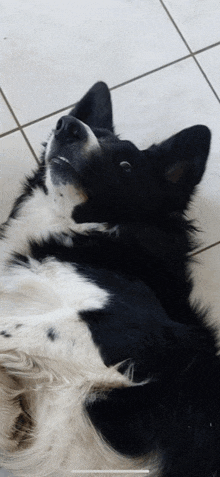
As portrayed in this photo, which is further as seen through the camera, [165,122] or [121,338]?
[165,122]

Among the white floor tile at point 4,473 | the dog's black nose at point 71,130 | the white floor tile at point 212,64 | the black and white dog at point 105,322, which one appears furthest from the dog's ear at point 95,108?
the white floor tile at point 4,473

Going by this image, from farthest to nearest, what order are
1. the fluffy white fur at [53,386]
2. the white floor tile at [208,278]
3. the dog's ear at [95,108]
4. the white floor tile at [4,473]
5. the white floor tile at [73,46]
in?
1. the white floor tile at [73,46]
2. the white floor tile at [208,278]
3. the dog's ear at [95,108]
4. the white floor tile at [4,473]
5. the fluffy white fur at [53,386]

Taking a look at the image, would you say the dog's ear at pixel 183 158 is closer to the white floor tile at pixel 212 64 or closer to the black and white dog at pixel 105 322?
the black and white dog at pixel 105 322

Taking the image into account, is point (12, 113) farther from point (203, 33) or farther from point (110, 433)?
point (110, 433)

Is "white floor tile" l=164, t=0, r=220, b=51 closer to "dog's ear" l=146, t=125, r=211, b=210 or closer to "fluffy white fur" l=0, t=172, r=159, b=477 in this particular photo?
"dog's ear" l=146, t=125, r=211, b=210

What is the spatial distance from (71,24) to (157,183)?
110 centimetres

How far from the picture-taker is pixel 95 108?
1918 mm

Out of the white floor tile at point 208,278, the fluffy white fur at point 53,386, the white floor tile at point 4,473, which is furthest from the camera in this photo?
the white floor tile at point 208,278

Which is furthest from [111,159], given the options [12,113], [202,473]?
[202,473]

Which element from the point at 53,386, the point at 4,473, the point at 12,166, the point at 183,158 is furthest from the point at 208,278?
the point at 4,473

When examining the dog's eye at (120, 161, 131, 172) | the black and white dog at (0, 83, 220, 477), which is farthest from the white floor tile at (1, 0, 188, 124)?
the dog's eye at (120, 161, 131, 172)

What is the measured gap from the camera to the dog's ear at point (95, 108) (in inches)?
75.4

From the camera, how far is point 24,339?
154 cm

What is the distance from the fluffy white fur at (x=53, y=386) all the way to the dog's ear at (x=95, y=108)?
2.53 ft
